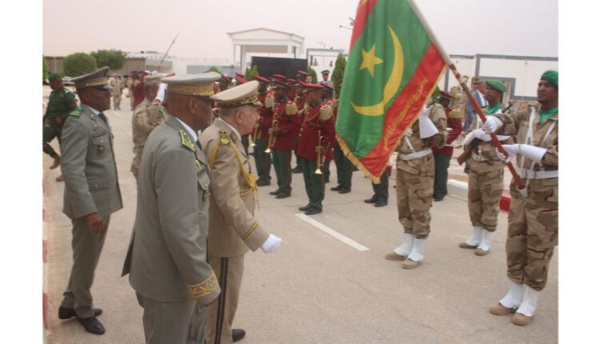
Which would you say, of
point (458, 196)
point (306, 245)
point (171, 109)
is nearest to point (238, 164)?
point (171, 109)

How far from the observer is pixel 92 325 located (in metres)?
3.85

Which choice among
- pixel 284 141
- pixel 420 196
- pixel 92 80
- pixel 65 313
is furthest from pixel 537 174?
pixel 284 141

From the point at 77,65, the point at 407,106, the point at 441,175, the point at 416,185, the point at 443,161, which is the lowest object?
the point at 441,175

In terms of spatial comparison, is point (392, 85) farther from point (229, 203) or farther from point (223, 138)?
point (229, 203)

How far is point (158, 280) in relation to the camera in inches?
95.5

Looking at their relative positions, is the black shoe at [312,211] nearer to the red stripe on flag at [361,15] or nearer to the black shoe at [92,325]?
the red stripe on flag at [361,15]

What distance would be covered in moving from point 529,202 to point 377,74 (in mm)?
1760

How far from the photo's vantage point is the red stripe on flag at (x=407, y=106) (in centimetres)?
395

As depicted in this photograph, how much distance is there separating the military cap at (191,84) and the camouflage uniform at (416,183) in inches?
138

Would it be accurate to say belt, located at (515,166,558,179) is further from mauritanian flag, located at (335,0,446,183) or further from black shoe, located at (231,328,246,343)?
black shoe, located at (231,328,246,343)

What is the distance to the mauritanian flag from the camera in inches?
156

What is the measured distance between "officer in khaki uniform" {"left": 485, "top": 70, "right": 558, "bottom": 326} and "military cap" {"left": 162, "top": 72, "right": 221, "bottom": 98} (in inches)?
105

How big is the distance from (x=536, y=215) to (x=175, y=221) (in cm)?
323

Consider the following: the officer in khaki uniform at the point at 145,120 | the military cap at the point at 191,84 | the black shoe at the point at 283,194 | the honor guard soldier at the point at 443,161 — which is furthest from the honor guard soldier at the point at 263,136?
the military cap at the point at 191,84
